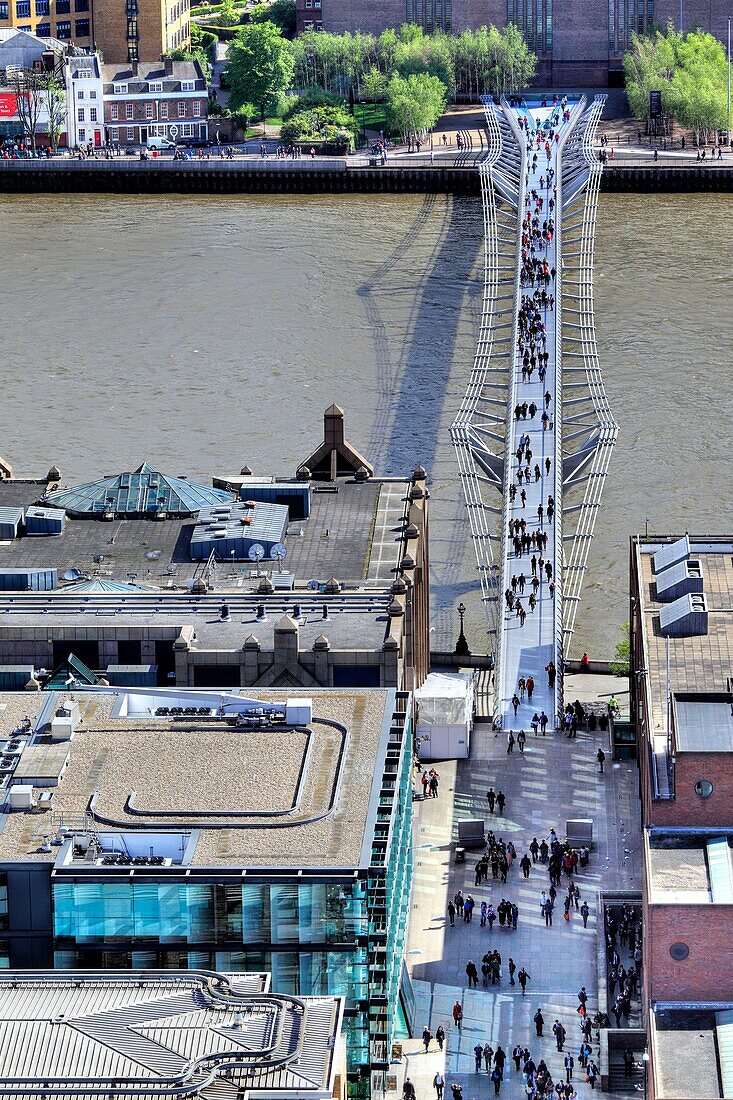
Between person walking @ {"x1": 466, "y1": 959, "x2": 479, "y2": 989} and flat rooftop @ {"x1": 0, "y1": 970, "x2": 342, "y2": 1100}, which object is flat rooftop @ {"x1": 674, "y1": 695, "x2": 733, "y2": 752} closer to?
person walking @ {"x1": 466, "y1": 959, "x2": 479, "y2": 989}

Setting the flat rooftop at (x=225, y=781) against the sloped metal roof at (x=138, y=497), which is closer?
the flat rooftop at (x=225, y=781)

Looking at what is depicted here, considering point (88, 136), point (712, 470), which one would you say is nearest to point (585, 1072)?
point (712, 470)

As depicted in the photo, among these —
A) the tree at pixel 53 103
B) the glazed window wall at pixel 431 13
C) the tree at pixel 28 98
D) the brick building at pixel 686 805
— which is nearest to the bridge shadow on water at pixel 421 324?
the tree at pixel 53 103

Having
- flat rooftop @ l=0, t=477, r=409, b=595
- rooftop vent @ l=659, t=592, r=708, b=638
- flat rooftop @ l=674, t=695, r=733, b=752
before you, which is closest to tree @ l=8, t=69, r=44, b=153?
flat rooftop @ l=0, t=477, r=409, b=595

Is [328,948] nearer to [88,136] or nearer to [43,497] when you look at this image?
[43,497]

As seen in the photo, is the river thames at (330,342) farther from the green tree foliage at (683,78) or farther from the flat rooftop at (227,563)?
the flat rooftop at (227,563)

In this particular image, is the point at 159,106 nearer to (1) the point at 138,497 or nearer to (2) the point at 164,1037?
(1) the point at 138,497
